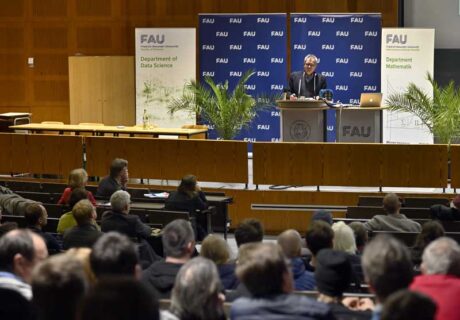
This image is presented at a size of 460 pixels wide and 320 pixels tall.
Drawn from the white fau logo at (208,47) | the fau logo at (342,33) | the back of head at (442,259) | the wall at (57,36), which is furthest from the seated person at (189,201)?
the wall at (57,36)

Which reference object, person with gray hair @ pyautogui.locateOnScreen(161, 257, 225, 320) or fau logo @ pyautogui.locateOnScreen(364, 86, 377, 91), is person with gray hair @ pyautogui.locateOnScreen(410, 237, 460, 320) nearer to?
person with gray hair @ pyautogui.locateOnScreen(161, 257, 225, 320)

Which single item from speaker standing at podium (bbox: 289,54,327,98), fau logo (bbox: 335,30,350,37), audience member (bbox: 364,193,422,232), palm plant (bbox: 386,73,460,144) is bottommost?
audience member (bbox: 364,193,422,232)

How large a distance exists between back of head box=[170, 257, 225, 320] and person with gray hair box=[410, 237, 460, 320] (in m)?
0.91

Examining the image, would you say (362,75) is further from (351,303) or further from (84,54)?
(351,303)

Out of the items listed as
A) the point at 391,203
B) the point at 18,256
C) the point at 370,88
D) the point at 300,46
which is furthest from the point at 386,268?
the point at 300,46

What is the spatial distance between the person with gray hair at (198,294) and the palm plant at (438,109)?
9511 mm

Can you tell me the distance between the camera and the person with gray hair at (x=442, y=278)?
418 centimetres

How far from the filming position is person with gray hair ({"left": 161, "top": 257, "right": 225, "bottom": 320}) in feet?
13.3

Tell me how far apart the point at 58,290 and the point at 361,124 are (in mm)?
Result: 10720

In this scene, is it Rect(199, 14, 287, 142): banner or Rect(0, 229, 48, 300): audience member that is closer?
Rect(0, 229, 48, 300): audience member

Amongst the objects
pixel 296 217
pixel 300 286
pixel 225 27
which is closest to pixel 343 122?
pixel 296 217

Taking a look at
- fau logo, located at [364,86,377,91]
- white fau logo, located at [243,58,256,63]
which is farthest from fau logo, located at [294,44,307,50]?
fau logo, located at [364,86,377,91]

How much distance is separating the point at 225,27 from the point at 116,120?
3.09 m

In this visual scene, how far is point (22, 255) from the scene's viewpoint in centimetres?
464
